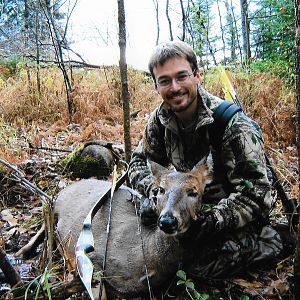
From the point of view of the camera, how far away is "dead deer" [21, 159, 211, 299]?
274 centimetres

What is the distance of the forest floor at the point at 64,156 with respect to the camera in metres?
3.18

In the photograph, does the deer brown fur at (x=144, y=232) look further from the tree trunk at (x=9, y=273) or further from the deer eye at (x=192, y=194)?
the tree trunk at (x=9, y=273)

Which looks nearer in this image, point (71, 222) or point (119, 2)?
point (71, 222)

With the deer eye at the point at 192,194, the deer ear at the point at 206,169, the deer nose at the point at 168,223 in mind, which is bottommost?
the deer nose at the point at 168,223

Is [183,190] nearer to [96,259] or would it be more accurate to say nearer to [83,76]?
[96,259]

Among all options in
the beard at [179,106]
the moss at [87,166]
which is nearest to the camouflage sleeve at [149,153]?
the beard at [179,106]

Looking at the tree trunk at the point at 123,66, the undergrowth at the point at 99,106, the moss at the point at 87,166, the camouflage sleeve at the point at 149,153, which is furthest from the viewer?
the undergrowth at the point at 99,106

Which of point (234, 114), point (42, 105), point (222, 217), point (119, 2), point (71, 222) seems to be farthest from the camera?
point (42, 105)

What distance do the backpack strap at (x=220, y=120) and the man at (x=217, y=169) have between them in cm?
2

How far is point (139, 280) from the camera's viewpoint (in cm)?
317

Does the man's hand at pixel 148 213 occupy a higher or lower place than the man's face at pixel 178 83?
lower

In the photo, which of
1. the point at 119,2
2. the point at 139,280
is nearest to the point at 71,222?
the point at 139,280

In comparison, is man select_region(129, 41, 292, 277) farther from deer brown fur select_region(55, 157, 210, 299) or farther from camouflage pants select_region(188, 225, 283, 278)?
deer brown fur select_region(55, 157, 210, 299)

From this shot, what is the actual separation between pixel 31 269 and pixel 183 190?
1.67 metres
